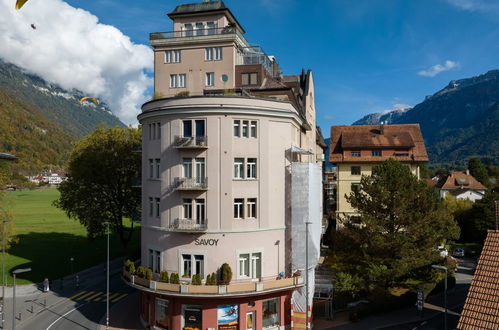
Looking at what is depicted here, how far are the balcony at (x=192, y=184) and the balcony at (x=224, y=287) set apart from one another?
7.08m

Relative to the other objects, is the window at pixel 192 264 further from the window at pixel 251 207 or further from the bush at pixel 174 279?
the window at pixel 251 207

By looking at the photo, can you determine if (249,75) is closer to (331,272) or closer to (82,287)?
(331,272)

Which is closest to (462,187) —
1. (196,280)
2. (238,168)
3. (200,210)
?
(238,168)

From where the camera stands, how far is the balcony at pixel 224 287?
96.1ft

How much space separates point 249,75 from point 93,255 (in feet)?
132

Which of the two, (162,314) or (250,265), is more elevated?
(250,265)

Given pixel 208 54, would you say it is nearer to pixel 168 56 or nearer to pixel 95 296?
pixel 168 56

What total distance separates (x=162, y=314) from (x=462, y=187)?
3457 inches

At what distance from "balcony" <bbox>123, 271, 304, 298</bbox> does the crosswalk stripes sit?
1266 centimetres

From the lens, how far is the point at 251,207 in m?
32.1

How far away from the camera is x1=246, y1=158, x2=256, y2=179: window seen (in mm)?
32031

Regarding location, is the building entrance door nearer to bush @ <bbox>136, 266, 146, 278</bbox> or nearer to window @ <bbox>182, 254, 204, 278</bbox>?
window @ <bbox>182, 254, 204, 278</bbox>

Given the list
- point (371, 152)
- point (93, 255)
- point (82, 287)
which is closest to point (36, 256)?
point (93, 255)

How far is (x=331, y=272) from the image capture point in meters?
42.2
